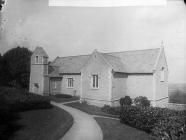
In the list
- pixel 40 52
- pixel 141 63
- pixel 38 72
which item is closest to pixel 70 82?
pixel 141 63

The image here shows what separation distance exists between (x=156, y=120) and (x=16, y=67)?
25.4ft

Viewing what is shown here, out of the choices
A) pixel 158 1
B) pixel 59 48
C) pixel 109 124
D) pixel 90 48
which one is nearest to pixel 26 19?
pixel 59 48

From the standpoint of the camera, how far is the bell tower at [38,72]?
9.48m

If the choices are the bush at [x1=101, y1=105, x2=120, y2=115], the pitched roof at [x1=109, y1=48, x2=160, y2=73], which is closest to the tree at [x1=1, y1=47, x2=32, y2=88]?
the bush at [x1=101, y1=105, x2=120, y2=115]

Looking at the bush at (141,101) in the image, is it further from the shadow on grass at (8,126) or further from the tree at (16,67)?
the shadow on grass at (8,126)

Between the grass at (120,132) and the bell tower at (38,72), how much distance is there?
4347 mm

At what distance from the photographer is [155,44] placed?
10.3 metres

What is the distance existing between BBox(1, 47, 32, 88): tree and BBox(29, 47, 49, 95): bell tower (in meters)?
0.42

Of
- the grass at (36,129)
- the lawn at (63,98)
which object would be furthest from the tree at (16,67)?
the lawn at (63,98)

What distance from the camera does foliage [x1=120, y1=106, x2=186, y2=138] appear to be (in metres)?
8.50

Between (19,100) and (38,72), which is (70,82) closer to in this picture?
(38,72)

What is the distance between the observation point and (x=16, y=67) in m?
8.46

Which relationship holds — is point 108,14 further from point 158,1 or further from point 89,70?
point 89,70

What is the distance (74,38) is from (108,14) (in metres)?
2.16
